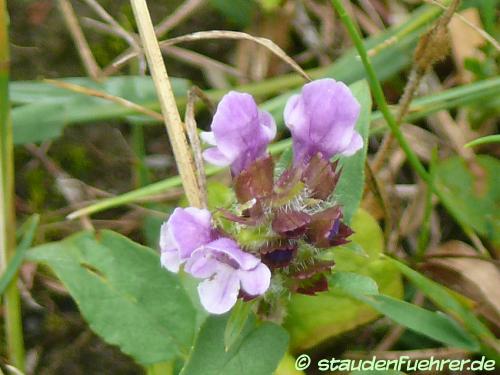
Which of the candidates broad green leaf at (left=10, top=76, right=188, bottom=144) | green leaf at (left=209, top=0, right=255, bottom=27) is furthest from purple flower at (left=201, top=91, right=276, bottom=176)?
green leaf at (left=209, top=0, right=255, bottom=27)

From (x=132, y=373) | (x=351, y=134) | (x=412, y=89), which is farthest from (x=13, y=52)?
(x=351, y=134)

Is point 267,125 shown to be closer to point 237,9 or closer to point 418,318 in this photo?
point 418,318

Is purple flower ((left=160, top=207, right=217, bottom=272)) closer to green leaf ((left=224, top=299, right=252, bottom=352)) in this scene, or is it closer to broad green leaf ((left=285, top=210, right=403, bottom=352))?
green leaf ((left=224, top=299, right=252, bottom=352))

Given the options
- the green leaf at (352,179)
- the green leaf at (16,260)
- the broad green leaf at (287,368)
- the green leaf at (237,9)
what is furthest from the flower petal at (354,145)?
the green leaf at (237,9)

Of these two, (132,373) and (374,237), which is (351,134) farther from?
(132,373)

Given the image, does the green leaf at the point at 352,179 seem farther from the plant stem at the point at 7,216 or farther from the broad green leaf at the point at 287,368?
the plant stem at the point at 7,216

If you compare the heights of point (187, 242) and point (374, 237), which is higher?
point (187, 242)
